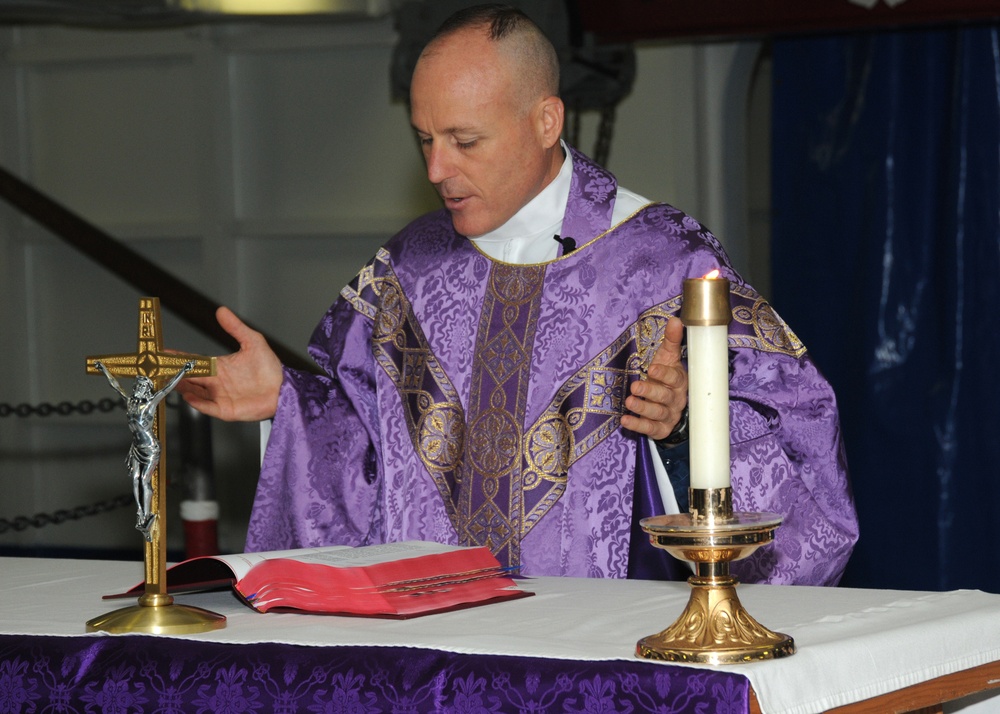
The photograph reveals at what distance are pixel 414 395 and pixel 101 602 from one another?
92 centimetres

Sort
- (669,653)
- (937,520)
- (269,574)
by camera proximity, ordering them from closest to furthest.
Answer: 1. (669,653)
2. (269,574)
3. (937,520)

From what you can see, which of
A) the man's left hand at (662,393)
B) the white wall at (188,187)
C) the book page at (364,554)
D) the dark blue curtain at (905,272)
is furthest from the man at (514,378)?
the white wall at (188,187)

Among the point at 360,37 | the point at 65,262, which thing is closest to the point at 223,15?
the point at 360,37

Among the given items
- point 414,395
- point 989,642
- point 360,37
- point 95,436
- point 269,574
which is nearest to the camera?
point 989,642

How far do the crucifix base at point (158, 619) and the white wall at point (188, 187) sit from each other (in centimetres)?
387

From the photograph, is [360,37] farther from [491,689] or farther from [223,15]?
[491,689]

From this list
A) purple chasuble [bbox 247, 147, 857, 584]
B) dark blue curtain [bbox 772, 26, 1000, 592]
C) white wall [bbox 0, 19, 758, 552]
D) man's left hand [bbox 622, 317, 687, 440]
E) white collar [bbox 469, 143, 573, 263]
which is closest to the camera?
man's left hand [bbox 622, 317, 687, 440]

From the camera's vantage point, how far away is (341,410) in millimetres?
2846

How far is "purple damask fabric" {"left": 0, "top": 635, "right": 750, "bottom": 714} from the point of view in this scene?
1440 mm

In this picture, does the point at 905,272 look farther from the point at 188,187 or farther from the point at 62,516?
the point at 188,187

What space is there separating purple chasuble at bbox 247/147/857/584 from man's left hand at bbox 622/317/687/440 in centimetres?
33

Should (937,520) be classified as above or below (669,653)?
below

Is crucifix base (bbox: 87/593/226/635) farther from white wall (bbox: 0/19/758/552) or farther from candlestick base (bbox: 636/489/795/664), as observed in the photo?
white wall (bbox: 0/19/758/552)

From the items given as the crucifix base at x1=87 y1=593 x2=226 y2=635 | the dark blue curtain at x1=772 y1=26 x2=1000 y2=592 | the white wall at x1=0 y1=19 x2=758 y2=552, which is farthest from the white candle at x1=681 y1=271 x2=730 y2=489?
the white wall at x1=0 y1=19 x2=758 y2=552
